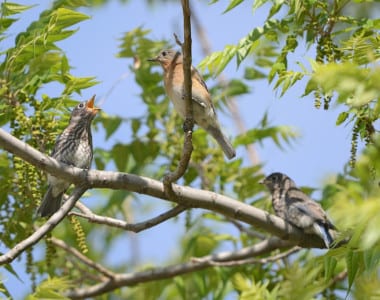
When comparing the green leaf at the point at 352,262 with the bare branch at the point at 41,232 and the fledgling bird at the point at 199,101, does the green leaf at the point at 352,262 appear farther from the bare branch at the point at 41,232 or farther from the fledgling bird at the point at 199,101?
the fledgling bird at the point at 199,101

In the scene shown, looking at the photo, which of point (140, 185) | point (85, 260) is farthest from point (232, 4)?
point (85, 260)

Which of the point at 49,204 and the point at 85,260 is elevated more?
the point at 49,204

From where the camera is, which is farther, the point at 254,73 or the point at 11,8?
the point at 254,73

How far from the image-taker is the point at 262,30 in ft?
20.2

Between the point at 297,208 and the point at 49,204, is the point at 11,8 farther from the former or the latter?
the point at 297,208

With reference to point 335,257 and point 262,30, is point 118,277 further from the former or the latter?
point 335,257

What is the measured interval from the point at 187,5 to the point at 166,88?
3.38 m

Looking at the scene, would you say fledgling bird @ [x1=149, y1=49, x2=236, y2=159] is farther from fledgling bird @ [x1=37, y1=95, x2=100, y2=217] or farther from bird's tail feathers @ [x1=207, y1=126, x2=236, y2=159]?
fledgling bird @ [x1=37, y1=95, x2=100, y2=217]

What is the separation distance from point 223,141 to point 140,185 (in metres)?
2.51

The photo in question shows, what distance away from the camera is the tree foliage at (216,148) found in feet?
12.2

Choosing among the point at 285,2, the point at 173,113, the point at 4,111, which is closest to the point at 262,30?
the point at 285,2

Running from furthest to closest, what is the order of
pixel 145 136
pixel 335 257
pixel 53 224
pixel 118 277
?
pixel 145 136 < pixel 118 277 < pixel 53 224 < pixel 335 257

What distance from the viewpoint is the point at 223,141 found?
317 inches

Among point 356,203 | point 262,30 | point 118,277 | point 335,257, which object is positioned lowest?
point 118,277
